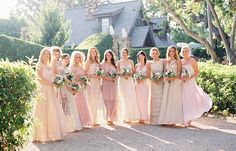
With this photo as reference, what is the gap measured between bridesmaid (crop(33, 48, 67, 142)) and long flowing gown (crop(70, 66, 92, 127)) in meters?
1.55

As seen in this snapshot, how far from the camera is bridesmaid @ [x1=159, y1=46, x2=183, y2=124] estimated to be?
10.6 metres

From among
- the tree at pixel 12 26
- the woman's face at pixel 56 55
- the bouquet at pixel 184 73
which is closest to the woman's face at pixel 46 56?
the woman's face at pixel 56 55

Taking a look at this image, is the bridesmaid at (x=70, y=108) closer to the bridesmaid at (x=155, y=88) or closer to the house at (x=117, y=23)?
the bridesmaid at (x=155, y=88)

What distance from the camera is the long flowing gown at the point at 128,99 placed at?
11.2 meters

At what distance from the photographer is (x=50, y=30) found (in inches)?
1287

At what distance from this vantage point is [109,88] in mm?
10969

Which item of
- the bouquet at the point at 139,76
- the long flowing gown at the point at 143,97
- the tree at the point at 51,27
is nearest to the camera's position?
the bouquet at the point at 139,76

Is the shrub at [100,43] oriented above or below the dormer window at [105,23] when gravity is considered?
A: below

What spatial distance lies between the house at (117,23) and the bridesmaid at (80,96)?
87.0ft

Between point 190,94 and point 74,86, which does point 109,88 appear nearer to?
point 74,86

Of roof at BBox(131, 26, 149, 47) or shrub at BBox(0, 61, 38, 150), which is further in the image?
roof at BBox(131, 26, 149, 47)

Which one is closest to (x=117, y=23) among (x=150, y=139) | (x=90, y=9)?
(x=90, y=9)

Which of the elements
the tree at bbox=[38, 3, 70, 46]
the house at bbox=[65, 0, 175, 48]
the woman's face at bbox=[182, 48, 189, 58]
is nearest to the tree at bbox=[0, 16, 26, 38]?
the house at bbox=[65, 0, 175, 48]

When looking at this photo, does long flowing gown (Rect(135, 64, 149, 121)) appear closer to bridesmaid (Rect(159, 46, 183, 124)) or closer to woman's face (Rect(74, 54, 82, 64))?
bridesmaid (Rect(159, 46, 183, 124))
